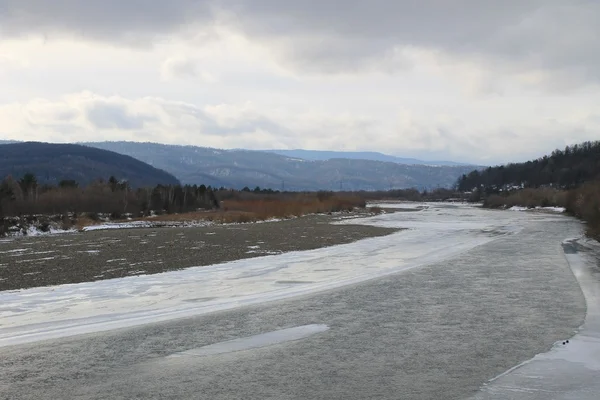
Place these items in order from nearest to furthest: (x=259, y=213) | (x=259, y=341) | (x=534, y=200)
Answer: (x=259, y=341)
(x=259, y=213)
(x=534, y=200)

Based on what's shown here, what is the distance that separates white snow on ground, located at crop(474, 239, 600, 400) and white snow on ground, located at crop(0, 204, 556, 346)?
22.0 feet

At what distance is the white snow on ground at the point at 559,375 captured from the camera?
6914mm

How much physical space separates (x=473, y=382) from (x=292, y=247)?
21.3m

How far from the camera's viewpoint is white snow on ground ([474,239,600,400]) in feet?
22.7

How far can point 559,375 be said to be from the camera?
7.71 metres

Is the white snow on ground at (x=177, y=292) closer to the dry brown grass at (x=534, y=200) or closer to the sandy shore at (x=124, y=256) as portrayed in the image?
the sandy shore at (x=124, y=256)

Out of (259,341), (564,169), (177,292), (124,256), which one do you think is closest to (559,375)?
(259,341)

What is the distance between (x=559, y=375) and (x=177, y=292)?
383 inches

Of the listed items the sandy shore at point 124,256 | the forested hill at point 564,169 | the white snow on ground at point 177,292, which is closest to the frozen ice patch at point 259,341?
the white snow on ground at point 177,292

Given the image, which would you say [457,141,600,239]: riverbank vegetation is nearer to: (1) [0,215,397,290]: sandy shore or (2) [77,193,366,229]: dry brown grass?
(2) [77,193,366,229]: dry brown grass

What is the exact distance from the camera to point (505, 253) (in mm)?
25922

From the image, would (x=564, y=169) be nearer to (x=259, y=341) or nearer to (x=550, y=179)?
(x=550, y=179)

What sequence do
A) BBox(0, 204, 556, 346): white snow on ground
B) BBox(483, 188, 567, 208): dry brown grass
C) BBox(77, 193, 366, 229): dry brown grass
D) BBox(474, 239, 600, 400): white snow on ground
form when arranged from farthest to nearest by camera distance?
1. BBox(483, 188, 567, 208): dry brown grass
2. BBox(77, 193, 366, 229): dry brown grass
3. BBox(0, 204, 556, 346): white snow on ground
4. BBox(474, 239, 600, 400): white snow on ground

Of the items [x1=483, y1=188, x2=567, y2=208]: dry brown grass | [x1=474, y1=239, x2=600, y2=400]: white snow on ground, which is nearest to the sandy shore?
[x1=474, y1=239, x2=600, y2=400]: white snow on ground
